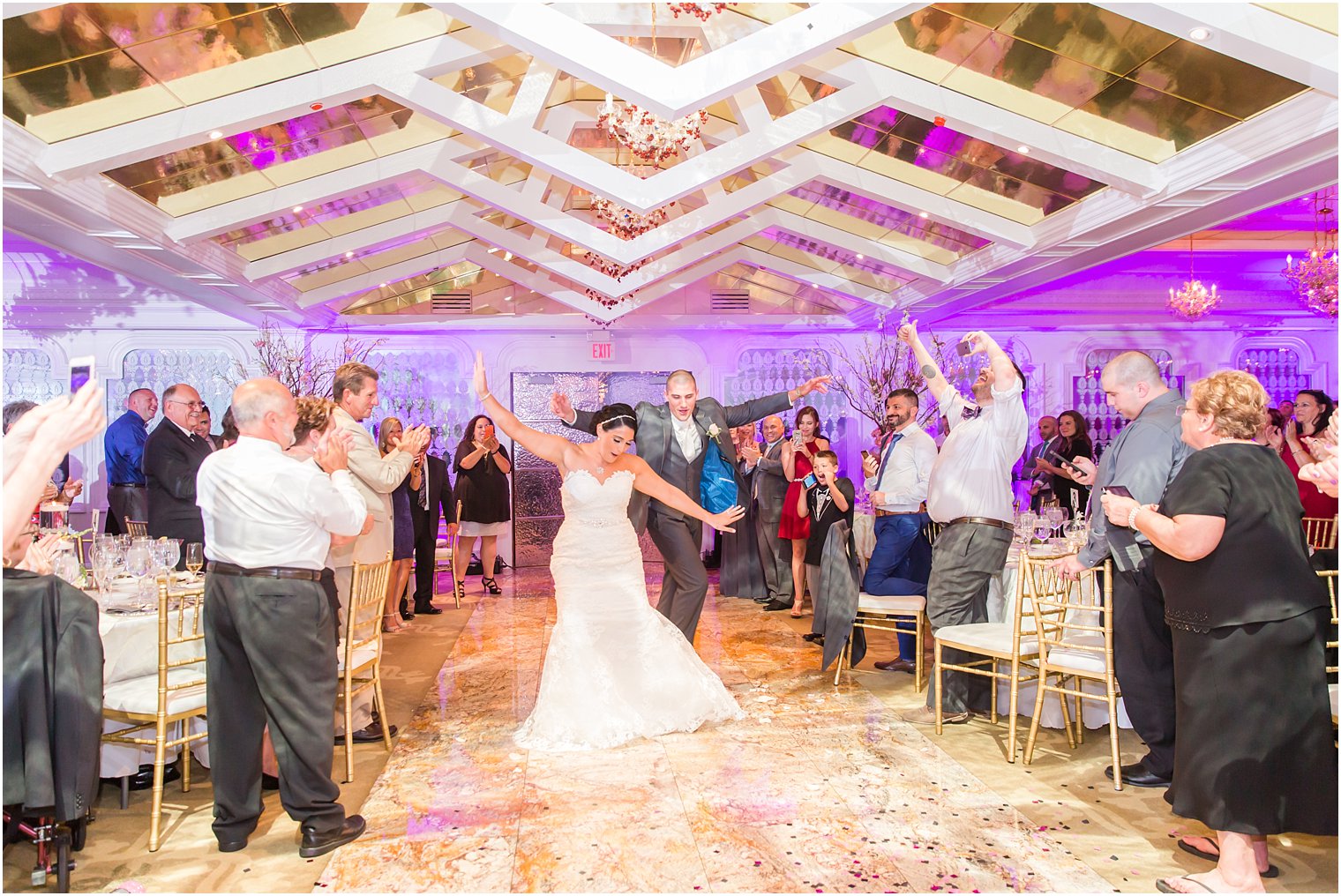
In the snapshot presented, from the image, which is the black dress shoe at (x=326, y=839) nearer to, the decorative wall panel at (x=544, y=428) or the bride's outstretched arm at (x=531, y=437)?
the bride's outstretched arm at (x=531, y=437)

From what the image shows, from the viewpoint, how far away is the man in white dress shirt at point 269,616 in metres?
3.11

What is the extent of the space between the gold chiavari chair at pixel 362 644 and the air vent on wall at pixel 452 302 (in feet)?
23.4

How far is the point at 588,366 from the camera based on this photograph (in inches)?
460

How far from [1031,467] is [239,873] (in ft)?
30.6

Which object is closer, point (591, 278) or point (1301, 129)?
point (1301, 129)

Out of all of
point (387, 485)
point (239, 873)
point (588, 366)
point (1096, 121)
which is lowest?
point (239, 873)

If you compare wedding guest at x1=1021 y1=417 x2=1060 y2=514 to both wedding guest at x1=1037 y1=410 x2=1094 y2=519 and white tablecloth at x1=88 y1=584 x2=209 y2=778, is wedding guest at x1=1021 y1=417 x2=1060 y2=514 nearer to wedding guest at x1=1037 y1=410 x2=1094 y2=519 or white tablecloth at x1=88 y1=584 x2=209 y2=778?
wedding guest at x1=1037 y1=410 x2=1094 y2=519

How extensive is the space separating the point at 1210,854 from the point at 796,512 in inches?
191

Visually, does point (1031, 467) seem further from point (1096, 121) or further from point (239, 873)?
point (239, 873)

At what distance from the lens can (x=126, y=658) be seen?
370 cm

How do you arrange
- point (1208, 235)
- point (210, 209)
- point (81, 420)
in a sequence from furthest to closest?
1. point (1208, 235)
2. point (210, 209)
3. point (81, 420)

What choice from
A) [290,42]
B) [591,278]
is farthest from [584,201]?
[290,42]

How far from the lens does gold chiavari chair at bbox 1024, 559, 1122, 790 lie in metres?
3.93

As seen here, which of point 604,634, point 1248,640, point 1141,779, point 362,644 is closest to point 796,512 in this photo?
point 604,634
